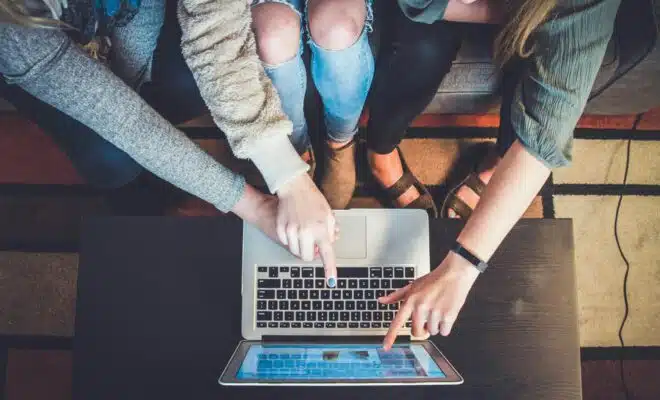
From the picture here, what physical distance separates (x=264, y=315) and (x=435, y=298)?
0.26 metres

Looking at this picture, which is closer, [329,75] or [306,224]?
[306,224]

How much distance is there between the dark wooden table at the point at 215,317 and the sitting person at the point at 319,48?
0.87 ft

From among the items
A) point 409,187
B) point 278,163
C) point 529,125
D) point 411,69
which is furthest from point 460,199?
point 278,163

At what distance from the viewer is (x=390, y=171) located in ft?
4.07

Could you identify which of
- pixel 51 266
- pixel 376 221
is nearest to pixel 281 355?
pixel 376 221

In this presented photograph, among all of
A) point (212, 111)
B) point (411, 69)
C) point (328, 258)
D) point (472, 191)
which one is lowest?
point (328, 258)

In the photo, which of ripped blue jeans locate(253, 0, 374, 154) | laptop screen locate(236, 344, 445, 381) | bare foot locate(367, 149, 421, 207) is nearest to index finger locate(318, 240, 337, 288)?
laptop screen locate(236, 344, 445, 381)

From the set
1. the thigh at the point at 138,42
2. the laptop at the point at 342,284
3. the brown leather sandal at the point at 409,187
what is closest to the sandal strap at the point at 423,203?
the brown leather sandal at the point at 409,187

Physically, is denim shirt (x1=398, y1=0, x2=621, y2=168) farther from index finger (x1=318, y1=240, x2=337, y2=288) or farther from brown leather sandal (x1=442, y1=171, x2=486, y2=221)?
brown leather sandal (x1=442, y1=171, x2=486, y2=221)

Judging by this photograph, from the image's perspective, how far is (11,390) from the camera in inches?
50.1

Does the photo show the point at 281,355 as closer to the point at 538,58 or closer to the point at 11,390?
the point at 538,58

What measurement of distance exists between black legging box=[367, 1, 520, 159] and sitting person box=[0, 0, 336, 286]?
0.31m

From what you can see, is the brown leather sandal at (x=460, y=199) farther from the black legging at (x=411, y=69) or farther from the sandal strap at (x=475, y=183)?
the black legging at (x=411, y=69)

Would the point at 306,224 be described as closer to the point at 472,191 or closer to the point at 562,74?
the point at 562,74
